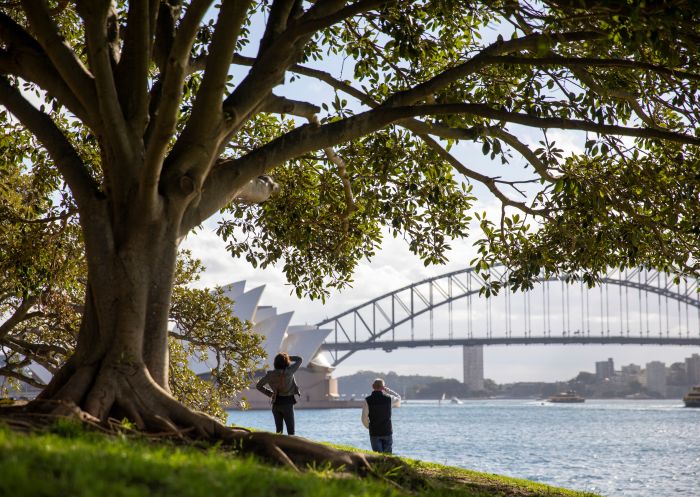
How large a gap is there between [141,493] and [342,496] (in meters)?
1.07

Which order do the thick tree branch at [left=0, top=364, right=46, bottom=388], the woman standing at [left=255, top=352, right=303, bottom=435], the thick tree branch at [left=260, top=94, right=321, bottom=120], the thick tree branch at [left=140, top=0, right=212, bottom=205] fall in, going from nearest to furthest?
the thick tree branch at [left=140, top=0, right=212, bottom=205] → the thick tree branch at [left=260, top=94, right=321, bottom=120] → the woman standing at [left=255, top=352, right=303, bottom=435] → the thick tree branch at [left=0, top=364, right=46, bottom=388]

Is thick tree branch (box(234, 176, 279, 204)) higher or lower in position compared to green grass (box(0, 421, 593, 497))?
higher

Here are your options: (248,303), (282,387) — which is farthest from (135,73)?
(248,303)

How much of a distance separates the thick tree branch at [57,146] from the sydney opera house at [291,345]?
29430 mm

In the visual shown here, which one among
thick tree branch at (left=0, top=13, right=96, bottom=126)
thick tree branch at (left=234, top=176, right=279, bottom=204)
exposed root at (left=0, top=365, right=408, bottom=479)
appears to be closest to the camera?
exposed root at (left=0, top=365, right=408, bottom=479)

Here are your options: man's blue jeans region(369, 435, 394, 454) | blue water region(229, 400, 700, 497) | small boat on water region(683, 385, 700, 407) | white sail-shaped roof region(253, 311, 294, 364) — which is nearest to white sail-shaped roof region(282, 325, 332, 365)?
white sail-shaped roof region(253, 311, 294, 364)

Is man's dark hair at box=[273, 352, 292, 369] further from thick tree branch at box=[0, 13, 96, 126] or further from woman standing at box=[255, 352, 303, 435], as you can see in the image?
thick tree branch at box=[0, 13, 96, 126]

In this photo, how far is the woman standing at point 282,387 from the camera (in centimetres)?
1053

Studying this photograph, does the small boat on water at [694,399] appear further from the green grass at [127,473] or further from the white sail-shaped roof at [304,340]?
the green grass at [127,473]

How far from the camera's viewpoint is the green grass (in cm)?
371

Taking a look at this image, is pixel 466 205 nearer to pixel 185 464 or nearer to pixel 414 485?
pixel 414 485

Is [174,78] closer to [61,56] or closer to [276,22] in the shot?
[61,56]

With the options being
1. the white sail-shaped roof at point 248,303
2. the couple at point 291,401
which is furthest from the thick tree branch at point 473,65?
the white sail-shaped roof at point 248,303

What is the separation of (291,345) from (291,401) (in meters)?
67.8
